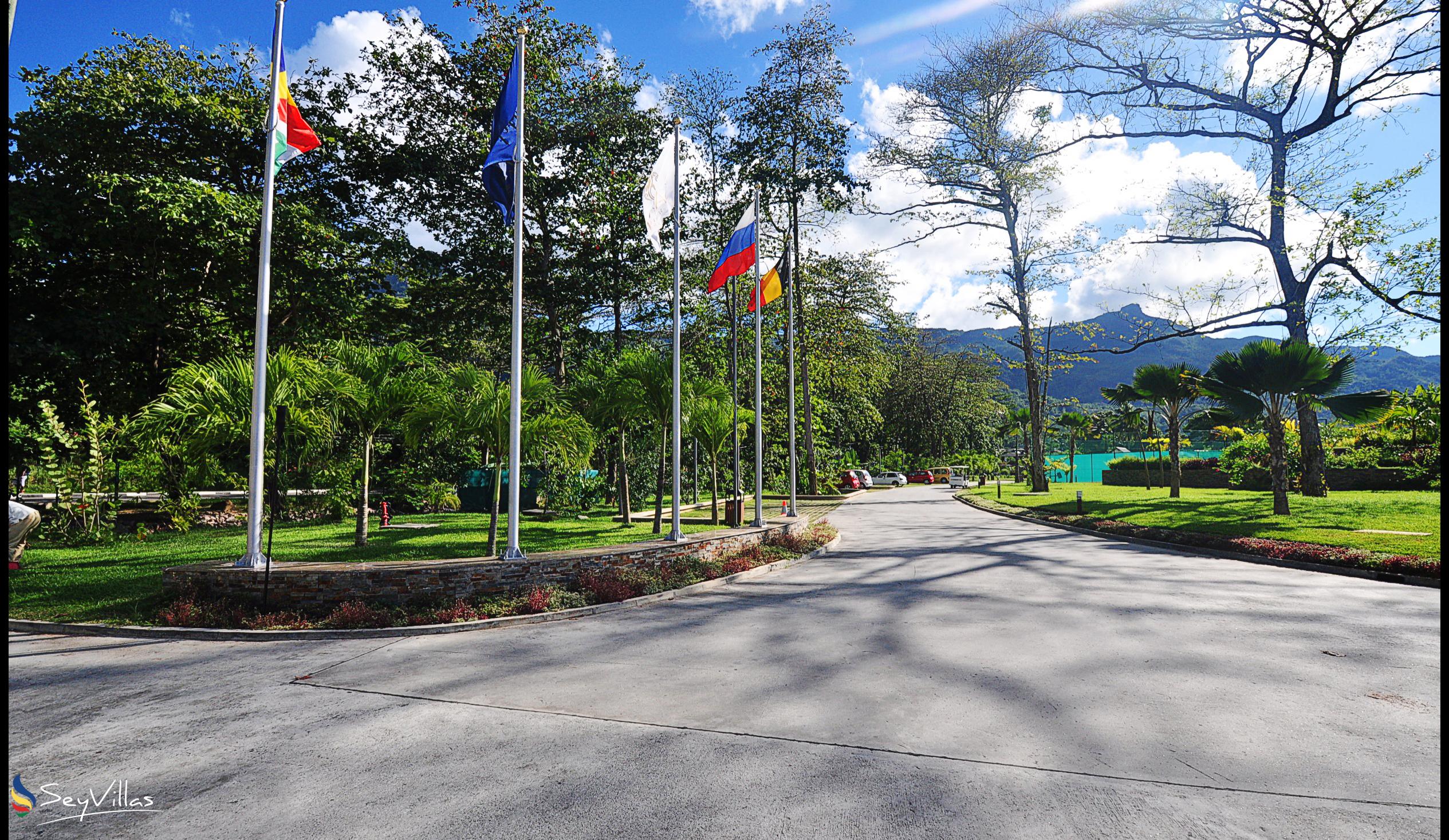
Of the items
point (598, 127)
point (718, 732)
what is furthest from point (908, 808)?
point (598, 127)

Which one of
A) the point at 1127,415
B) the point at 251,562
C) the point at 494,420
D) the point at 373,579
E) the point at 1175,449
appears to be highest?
the point at 1127,415

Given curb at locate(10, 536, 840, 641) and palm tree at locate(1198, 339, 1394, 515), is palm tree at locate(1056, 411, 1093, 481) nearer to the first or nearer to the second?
palm tree at locate(1198, 339, 1394, 515)

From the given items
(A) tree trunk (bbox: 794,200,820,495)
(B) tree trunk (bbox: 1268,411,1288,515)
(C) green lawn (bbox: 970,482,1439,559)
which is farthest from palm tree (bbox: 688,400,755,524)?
(B) tree trunk (bbox: 1268,411,1288,515)

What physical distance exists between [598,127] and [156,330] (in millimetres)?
15213

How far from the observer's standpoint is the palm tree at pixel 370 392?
1272 cm

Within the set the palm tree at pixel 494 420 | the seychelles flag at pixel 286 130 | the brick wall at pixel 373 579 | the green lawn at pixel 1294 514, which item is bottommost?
the green lawn at pixel 1294 514

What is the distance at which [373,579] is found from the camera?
9.72 m

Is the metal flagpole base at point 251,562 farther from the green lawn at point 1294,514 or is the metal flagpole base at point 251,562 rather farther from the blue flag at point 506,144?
the green lawn at point 1294,514

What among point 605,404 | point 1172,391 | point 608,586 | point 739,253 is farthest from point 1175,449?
point 608,586

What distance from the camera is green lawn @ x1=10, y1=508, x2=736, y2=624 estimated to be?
9.83 metres

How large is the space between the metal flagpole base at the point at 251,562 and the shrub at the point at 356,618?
1542 mm

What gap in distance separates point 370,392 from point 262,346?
2714 mm

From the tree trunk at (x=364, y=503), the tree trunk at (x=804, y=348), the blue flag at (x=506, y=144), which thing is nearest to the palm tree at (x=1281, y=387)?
the tree trunk at (x=804, y=348)

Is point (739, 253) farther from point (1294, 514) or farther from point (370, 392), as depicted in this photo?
point (1294, 514)
